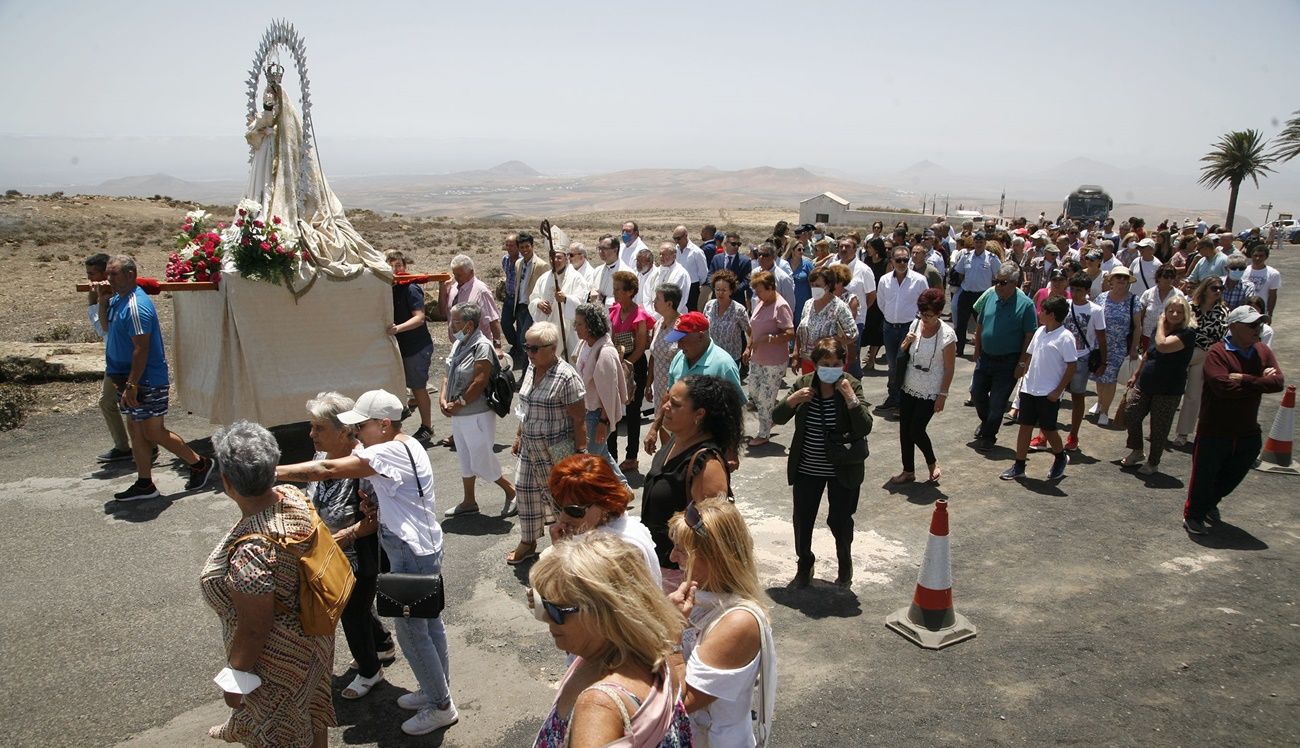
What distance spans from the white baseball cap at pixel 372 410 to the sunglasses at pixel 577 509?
3.55ft

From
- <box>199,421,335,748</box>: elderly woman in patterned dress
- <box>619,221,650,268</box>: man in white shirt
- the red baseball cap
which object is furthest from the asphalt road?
<box>619,221,650,268</box>: man in white shirt

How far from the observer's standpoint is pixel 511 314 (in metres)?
11.3

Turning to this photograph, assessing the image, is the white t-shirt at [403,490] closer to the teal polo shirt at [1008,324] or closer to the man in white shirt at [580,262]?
the teal polo shirt at [1008,324]

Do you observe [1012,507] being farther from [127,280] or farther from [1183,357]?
[127,280]

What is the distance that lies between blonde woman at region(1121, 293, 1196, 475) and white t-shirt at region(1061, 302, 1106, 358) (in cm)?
58

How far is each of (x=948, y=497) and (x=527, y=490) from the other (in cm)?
376

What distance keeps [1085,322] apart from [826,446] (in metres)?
4.28

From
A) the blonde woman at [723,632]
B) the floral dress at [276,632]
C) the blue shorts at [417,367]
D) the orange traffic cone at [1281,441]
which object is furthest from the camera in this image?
the blue shorts at [417,367]

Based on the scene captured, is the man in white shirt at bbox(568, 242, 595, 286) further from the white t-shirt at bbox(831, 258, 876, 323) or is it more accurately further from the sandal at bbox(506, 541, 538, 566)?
the sandal at bbox(506, 541, 538, 566)

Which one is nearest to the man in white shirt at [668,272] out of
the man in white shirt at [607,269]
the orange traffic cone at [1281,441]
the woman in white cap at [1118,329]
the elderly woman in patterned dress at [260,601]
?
the man in white shirt at [607,269]

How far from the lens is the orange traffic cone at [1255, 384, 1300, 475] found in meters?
7.79

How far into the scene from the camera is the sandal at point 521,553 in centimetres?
582

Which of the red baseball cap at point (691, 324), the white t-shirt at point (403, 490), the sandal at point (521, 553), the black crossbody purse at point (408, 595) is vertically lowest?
the sandal at point (521, 553)

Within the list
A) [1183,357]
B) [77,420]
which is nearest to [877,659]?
[1183,357]
